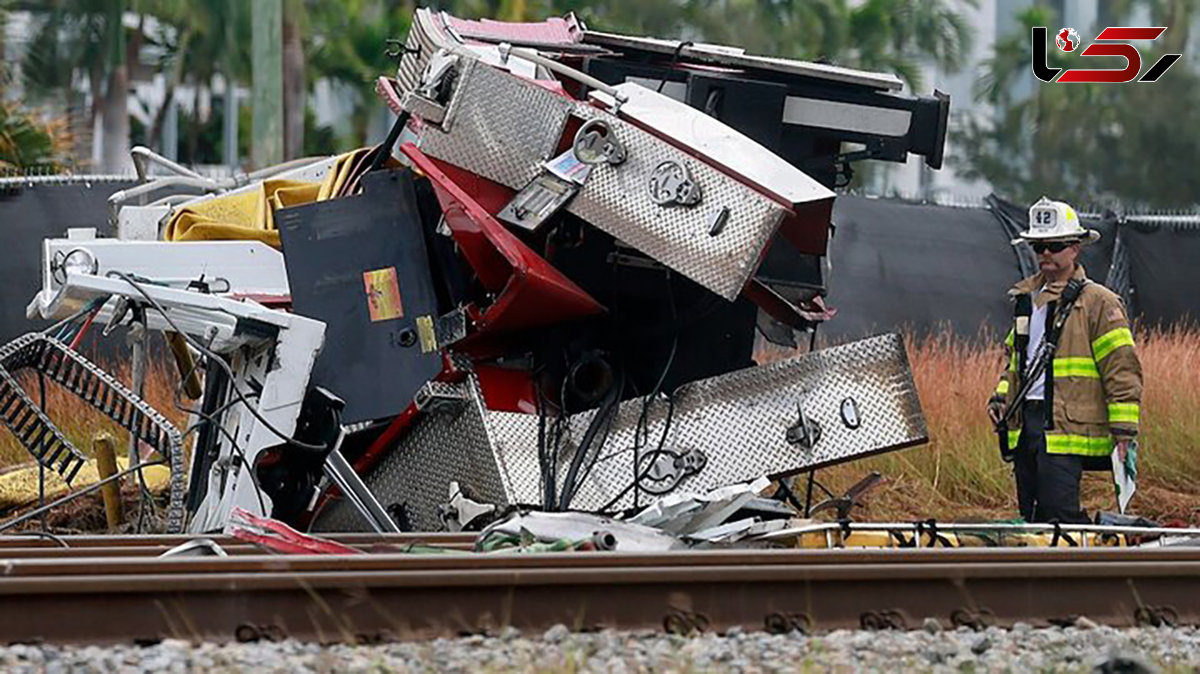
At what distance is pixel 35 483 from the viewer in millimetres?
11125

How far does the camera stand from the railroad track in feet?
19.3

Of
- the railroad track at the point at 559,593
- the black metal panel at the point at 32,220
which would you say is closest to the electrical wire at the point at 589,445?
the railroad track at the point at 559,593

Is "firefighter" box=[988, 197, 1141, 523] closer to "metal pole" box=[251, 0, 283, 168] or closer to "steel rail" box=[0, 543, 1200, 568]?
"steel rail" box=[0, 543, 1200, 568]

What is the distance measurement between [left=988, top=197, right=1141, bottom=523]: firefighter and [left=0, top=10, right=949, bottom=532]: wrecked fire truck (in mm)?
775

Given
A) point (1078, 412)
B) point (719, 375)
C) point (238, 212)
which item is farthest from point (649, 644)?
point (238, 212)

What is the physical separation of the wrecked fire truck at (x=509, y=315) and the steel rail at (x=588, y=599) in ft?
7.18

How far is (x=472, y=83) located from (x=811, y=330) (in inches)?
75.9

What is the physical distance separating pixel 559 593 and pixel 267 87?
1626 centimetres

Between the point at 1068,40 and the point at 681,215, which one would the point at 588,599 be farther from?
the point at 1068,40

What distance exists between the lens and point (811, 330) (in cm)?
973

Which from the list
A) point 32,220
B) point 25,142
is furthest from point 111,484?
point 25,142

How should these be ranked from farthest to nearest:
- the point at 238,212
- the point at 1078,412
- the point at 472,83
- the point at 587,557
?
the point at 238,212
the point at 1078,412
the point at 472,83
the point at 587,557

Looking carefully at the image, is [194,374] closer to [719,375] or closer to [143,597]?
[719,375]

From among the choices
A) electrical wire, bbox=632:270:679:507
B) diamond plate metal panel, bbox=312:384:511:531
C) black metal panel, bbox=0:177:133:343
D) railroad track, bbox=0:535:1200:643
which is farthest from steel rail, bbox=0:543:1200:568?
black metal panel, bbox=0:177:133:343
